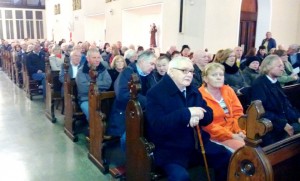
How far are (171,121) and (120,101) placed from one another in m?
1.09

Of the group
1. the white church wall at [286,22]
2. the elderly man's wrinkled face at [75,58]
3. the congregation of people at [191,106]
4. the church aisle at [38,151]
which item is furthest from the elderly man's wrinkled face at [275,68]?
the white church wall at [286,22]

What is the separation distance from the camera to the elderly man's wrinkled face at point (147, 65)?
3010 millimetres

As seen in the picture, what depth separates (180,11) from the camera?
25.9ft

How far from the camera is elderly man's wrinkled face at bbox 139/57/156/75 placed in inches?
118

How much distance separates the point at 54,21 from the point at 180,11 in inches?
496

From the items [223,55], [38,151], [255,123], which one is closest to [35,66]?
[38,151]

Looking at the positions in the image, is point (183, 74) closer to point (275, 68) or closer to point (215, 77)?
point (215, 77)

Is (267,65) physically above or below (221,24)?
below

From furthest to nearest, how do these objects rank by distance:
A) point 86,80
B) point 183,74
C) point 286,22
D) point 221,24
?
point 286,22 → point 221,24 → point 86,80 → point 183,74

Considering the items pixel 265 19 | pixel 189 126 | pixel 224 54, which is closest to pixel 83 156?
pixel 189 126

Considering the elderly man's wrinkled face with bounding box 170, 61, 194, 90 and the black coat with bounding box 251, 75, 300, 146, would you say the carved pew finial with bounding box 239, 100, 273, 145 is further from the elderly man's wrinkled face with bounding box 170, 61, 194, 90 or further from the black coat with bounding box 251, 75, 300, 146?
the black coat with bounding box 251, 75, 300, 146

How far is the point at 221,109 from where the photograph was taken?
8.38 ft

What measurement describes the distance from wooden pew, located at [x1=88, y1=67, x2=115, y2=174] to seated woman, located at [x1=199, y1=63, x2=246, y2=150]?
112 cm

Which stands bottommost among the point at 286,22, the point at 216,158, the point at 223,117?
the point at 216,158
